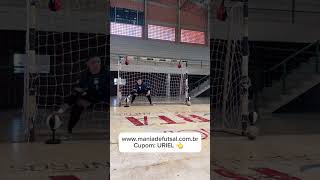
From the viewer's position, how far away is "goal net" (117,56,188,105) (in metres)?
3.62

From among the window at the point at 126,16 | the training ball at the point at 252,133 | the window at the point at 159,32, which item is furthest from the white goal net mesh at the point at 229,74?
the window at the point at 126,16

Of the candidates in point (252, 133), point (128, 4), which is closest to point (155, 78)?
point (128, 4)

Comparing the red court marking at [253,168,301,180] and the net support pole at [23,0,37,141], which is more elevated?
the net support pole at [23,0,37,141]

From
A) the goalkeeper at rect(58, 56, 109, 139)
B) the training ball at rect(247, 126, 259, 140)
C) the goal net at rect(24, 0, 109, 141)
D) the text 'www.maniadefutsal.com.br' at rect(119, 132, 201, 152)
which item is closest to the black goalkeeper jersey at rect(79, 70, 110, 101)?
the goalkeeper at rect(58, 56, 109, 139)

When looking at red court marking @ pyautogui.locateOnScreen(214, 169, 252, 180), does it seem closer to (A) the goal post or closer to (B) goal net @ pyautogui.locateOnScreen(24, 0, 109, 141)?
(A) the goal post

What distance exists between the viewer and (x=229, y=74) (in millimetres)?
8273

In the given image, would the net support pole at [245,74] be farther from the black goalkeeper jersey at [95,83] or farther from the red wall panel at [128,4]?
the red wall panel at [128,4]

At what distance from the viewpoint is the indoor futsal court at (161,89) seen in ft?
12.1

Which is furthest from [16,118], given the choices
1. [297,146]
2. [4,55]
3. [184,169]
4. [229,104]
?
[184,169]

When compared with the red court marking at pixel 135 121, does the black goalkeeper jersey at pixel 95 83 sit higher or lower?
higher

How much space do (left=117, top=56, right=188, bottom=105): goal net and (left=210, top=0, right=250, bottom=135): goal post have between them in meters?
3.67

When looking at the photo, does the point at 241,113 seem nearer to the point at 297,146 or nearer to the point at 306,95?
the point at 297,146

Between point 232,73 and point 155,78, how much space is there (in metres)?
4.71

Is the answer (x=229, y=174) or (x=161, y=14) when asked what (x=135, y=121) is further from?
(x=229, y=174)
